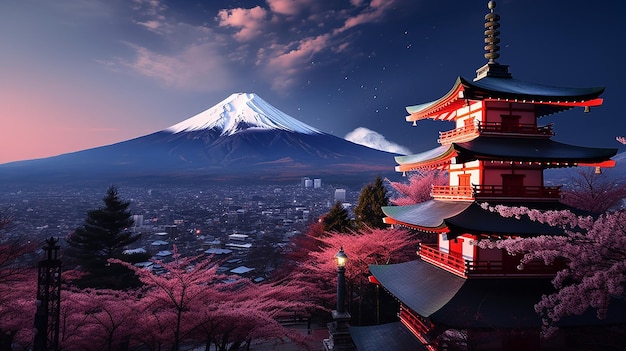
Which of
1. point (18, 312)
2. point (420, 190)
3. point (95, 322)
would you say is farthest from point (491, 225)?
point (420, 190)

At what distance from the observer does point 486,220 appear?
29.9ft

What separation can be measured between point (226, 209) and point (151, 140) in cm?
6485

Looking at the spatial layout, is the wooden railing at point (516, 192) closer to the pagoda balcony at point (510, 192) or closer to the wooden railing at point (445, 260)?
the pagoda balcony at point (510, 192)

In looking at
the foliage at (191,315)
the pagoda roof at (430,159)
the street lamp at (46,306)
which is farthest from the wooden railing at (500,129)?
the street lamp at (46,306)

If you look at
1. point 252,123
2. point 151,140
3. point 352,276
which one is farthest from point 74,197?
point 352,276

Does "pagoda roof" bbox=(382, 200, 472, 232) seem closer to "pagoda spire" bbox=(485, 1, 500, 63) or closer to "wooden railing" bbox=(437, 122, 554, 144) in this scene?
"wooden railing" bbox=(437, 122, 554, 144)

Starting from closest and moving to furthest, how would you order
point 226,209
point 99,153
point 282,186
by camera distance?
point 226,209, point 99,153, point 282,186

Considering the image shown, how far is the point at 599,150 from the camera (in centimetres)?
981

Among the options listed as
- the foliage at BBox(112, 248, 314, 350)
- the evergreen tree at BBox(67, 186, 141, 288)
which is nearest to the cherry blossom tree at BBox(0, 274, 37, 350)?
the foliage at BBox(112, 248, 314, 350)

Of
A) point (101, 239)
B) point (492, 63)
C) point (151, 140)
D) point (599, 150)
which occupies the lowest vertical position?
point (101, 239)

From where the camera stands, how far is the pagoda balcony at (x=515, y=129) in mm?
10242

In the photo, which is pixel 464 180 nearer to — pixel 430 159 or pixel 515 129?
pixel 430 159

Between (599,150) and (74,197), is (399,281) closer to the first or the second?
(599,150)

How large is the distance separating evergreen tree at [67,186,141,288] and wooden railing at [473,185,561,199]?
18566 mm
